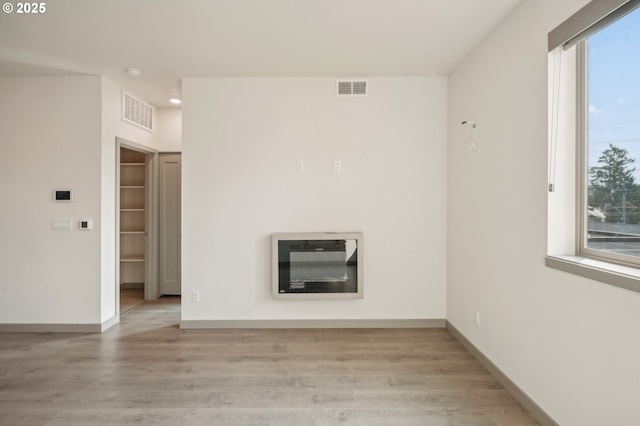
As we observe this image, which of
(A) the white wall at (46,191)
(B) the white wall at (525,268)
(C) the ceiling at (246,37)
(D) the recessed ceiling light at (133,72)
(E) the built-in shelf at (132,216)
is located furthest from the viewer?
(E) the built-in shelf at (132,216)

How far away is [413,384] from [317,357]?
85cm

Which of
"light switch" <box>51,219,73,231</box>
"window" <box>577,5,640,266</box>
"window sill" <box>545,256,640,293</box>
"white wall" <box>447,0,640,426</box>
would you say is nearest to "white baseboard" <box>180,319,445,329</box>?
"white wall" <box>447,0,640,426</box>

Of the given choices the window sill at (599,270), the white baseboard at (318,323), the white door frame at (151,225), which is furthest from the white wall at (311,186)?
the window sill at (599,270)

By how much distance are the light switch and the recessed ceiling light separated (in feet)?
5.40

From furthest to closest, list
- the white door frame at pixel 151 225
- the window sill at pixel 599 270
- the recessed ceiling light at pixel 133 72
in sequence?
the white door frame at pixel 151 225 → the recessed ceiling light at pixel 133 72 → the window sill at pixel 599 270

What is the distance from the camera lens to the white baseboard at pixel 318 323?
148 inches

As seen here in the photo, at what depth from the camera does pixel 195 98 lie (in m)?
3.73

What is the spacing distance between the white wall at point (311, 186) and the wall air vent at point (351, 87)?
0.21ft

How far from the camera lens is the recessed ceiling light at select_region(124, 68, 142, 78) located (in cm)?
348

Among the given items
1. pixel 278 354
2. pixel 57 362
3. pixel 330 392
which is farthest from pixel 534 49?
pixel 57 362

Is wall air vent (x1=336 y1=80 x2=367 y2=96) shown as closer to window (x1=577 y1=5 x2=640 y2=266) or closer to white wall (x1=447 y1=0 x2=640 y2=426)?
white wall (x1=447 y1=0 x2=640 y2=426)

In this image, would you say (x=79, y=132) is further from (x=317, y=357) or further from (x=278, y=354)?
(x=317, y=357)

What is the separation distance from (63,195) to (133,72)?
4.86ft

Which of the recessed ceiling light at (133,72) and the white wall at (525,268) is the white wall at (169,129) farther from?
the white wall at (525,268)
